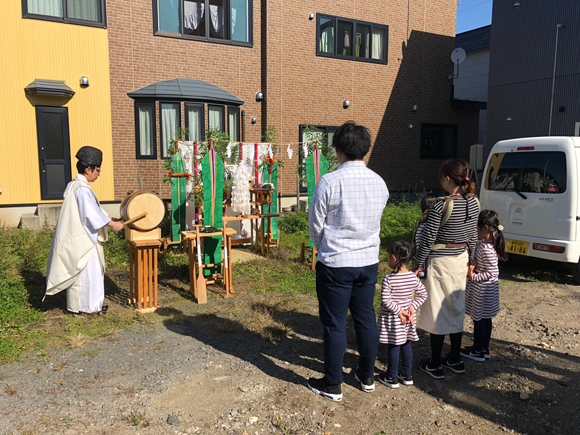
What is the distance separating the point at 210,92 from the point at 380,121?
6127 millimetres

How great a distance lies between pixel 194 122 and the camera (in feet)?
39.0

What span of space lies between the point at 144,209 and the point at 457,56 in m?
14.0

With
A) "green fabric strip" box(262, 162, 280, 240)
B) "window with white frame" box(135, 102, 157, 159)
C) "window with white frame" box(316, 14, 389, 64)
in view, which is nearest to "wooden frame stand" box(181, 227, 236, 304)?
"green fabric strip" box(262, 162, 280, 240)

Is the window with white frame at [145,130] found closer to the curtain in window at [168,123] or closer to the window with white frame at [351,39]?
the curtain in window at [168,123]

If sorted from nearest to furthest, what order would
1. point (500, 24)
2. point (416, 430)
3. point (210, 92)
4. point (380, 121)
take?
point (416, 430)
point (210, 92)
point (500, 24)
point (380, 121)

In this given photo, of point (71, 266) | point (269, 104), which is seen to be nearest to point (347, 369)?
point (71, 266)

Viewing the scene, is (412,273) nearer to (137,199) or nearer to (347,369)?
(347,369)

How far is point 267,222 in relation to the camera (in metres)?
8.48

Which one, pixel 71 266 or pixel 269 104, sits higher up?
pixel 269 104

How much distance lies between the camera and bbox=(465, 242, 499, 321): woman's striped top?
409cm

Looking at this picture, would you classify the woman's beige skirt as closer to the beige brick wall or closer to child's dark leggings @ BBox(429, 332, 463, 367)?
child's dark leggings @ BBox(429, 332, 463, 367)

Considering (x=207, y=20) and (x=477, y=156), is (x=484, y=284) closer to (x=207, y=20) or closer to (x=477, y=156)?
(x=207, y=20)

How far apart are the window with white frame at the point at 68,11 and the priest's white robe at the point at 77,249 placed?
737 cm

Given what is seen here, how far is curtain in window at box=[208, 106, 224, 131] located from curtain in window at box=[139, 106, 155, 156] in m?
1.49
